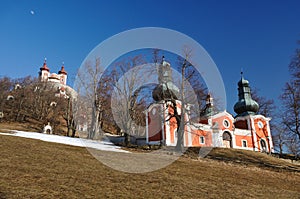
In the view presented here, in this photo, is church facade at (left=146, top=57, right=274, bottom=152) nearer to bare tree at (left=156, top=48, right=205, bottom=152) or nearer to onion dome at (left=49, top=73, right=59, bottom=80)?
bare tree at (left=156, top=48, right=205, bottom=152)

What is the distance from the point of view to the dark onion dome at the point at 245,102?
135 feet

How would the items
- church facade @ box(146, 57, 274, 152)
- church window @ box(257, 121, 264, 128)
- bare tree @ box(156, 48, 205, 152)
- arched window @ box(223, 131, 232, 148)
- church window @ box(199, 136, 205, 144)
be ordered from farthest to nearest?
1. church window @ box(257, 121, 264, 128)
2. arched window @ box(223, 131, 232, 148)
3. church window @ box(199, 136, 205, 144)
4. church facade @ box(146, 57, 274, 152)
5. bare tree @ box(156, 48, 205, 152)

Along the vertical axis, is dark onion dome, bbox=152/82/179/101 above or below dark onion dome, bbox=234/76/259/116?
below

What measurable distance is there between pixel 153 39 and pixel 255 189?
746 cm

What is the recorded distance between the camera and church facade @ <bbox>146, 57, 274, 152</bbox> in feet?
104

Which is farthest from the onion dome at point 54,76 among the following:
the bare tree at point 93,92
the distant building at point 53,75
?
the bare tree at point 93,92

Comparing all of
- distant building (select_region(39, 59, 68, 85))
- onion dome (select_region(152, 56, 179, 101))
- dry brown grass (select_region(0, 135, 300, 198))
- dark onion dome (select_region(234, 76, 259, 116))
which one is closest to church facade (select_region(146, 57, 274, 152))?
dark onion dome (select_region(234, 76, 259, 116))

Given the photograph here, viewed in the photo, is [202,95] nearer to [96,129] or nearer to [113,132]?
[96,129]

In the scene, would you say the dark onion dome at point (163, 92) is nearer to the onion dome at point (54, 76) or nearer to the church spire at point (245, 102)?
the church spire at point (245, 102)

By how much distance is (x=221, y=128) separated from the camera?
36.8 m

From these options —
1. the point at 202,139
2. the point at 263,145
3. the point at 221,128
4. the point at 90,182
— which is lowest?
the point at 90,182

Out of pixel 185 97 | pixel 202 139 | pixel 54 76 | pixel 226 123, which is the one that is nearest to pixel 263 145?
pixel 226 123

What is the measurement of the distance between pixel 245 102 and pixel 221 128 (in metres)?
7.66

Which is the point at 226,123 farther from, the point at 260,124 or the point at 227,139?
the point at 260,124
